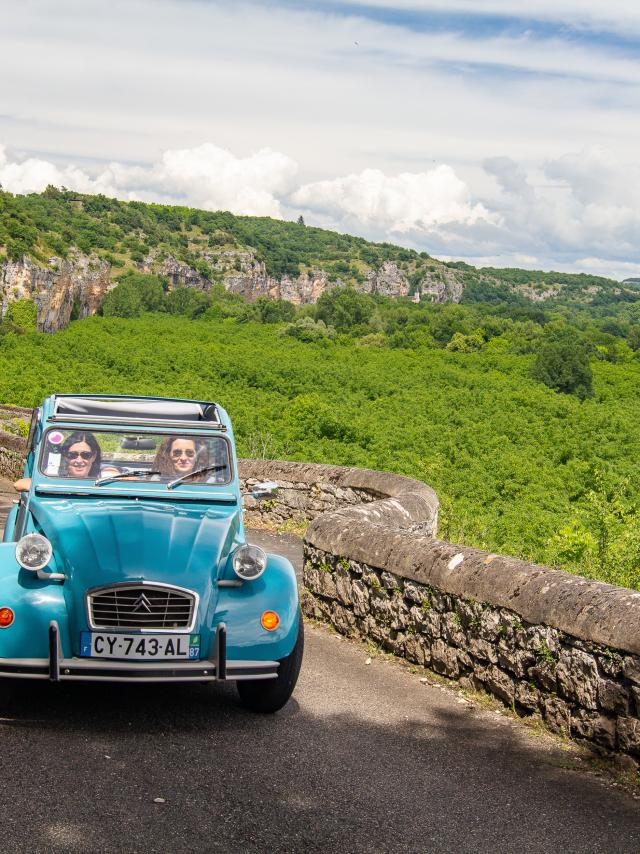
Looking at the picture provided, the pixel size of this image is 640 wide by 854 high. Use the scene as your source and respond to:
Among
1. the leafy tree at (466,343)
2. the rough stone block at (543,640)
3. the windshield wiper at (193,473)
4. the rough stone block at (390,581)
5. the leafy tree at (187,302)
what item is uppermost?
the windshield wiper at (193,473)

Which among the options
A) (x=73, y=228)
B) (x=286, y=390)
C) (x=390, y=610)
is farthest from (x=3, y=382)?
(x=73, y=228)

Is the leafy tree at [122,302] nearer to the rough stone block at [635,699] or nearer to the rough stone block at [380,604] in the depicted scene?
the rough stone block at [380,604]

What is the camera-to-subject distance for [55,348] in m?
98.0

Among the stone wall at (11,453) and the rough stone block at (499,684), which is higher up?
the rough stone block at (499,684)

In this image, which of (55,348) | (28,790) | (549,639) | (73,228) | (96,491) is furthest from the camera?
(73,228)

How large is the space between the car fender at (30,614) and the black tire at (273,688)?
45.5 inches

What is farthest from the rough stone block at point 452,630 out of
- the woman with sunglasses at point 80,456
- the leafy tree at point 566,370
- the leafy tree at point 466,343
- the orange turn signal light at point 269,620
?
the leafy tree at point 466,343

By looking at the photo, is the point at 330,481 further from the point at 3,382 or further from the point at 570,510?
the point at 3,382

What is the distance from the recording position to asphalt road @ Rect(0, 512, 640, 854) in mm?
4273

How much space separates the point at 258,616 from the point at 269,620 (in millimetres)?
76

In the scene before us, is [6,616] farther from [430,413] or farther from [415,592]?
[430,413]

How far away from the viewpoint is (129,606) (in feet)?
18.3

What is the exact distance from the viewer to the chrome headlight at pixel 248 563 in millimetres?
5934

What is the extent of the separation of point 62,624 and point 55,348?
96.1 meters
